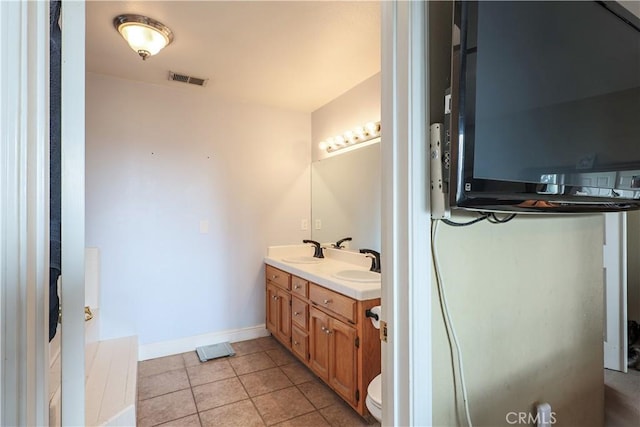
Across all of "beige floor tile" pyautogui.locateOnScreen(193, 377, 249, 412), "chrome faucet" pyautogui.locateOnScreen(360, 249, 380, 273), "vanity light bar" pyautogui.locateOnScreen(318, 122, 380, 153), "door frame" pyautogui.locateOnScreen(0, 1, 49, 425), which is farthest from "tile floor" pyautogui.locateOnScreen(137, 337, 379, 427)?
"vanity light bar" pyautogui.locateOnScreen(318, 122, 380, 153)

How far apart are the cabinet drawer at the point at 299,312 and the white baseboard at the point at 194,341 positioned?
763mm

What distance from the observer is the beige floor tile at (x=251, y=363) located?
2500 millimetres

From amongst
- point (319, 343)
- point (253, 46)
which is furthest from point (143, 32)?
point (319, 343)

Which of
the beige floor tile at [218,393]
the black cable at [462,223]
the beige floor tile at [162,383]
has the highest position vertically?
the black cable at [462,223]

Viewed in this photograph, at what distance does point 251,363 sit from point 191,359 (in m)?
0.55

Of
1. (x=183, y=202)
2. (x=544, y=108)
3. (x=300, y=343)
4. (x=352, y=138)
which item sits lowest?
(x=300, y=343)

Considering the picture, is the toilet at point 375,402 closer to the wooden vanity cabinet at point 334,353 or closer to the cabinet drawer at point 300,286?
the wooden vanity cabinet at point 334,353

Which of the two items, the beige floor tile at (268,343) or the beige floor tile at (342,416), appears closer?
the beige floor tile at (342,416)

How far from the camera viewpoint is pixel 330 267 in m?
2.62

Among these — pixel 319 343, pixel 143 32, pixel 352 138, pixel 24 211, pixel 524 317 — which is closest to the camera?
pixel 24 211

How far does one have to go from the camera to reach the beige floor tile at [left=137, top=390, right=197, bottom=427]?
1.90 m

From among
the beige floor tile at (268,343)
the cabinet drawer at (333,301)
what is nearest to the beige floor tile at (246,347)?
the beige floor tile at (268,343)

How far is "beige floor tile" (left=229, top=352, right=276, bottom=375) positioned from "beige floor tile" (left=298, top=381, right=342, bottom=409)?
42cm

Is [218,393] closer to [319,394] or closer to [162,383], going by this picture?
[162,383]
